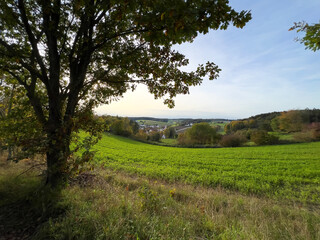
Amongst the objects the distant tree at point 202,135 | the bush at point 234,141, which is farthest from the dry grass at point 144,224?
the distant tree at point 202,135

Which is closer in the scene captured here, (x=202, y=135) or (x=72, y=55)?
(x=72, y=55)

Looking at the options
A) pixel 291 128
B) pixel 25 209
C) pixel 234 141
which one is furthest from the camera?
pixel 291 128

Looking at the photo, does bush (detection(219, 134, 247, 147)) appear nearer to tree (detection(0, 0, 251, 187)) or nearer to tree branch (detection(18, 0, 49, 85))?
tree (detection(0, 0, 251, 187))

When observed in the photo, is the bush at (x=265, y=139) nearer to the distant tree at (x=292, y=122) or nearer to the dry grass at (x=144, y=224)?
the distant tree at (x=292, y=122)

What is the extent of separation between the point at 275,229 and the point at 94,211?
3878 mm

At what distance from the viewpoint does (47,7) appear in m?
3.27

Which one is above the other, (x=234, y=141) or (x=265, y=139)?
(x=265, y=139)

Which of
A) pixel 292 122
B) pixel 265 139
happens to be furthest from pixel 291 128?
pixel 265 139

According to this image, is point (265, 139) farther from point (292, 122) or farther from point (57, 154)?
point (57, 154)

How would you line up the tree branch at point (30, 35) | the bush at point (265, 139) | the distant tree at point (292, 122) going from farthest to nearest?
the distant tree at point (292, 122), the bush at point (265, 139), the tree branch at point (30, 35)

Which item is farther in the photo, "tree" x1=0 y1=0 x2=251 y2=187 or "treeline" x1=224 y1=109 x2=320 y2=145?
"treeline" x1=224 y1=109 x2=320 y2=145

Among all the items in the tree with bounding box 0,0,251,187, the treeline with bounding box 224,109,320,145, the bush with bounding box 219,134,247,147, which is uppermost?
the tree with bounding box 0,0,251,187

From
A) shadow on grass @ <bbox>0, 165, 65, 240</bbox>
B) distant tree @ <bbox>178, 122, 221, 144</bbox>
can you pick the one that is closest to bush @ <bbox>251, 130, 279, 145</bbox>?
distant tree @ <bbox>178, 122, 221, 144</bbox>

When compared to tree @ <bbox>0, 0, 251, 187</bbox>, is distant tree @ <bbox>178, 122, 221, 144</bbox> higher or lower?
lower
